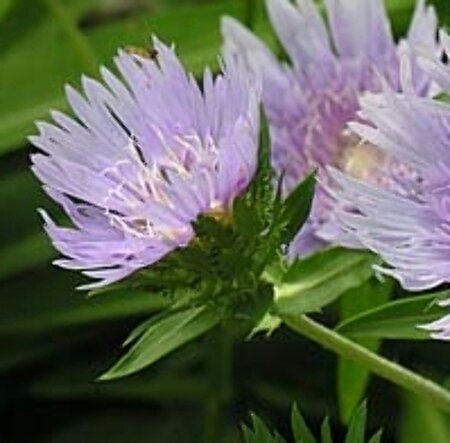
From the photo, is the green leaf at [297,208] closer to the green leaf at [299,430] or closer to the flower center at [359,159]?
the green leaf at [299,430]

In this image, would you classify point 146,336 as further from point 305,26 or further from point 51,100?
point 51,100

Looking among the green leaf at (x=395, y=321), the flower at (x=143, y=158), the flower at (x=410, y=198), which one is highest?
the flower at (x=143, y=158)

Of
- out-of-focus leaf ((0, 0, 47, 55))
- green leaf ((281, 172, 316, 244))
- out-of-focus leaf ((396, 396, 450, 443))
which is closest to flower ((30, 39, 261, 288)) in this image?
green leaf ((281, 172, 316, 244))

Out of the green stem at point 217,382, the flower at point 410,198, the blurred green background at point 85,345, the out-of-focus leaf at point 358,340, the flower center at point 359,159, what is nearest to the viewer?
the flower at point 410,198

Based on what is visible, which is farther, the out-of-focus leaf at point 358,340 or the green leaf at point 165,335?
the out-of-focus leaf at point 358,340

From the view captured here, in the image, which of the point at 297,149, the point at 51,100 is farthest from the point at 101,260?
the point at 51,100

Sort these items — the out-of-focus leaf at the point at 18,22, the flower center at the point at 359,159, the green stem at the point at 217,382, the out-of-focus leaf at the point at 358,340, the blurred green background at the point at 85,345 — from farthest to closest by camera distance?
the out-of-focus leaf at the point at 18,22, the blurred green background at the point at 85,345, the green stem at the point at 217,382, the flower center at the point at 359,159, the out-of-focus leaf at the point at 358,340

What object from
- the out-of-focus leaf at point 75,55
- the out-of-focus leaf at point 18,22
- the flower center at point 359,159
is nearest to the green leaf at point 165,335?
the flower center at point 359,159
